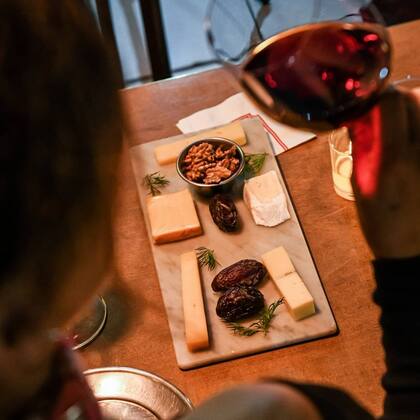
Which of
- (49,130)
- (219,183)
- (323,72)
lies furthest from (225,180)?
(49,130)

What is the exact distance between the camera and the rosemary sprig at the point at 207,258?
1104mm

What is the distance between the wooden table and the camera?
967mm

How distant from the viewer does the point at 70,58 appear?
0.43 metres

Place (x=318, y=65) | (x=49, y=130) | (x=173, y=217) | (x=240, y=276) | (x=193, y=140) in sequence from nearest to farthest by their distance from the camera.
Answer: (x=49, y=130), (x=318, y=65), (x=240, y=276), (x=173, y=217), (x=193, y=140)

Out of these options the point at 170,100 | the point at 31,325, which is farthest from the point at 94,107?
the point at 170,100

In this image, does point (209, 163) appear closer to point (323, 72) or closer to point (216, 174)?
point (216, 174)

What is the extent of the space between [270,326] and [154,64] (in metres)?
0.86

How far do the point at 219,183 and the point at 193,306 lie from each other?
219 millimetres

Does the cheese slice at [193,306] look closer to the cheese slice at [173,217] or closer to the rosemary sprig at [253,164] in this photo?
the cheese slice at [173,217]

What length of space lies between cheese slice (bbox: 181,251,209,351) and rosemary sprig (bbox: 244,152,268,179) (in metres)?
0.19

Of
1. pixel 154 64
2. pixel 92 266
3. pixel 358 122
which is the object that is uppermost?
pixel 92 266

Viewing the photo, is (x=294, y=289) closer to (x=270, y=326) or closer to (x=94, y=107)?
(x=270, y=326)

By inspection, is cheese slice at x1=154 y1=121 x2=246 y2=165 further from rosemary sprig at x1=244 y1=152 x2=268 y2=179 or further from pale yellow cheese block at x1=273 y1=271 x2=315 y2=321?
pale yellow cheese block at x1=273 y1=271 x2=315 y2=321

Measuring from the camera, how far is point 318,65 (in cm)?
68
